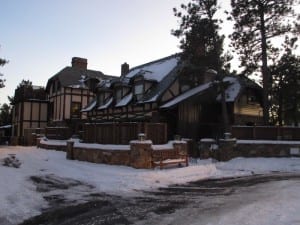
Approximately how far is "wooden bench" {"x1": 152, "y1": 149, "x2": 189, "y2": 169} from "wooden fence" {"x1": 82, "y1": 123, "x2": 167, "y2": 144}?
126cm

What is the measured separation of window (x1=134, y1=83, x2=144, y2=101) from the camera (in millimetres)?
29170

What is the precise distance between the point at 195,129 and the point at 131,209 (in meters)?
18.5

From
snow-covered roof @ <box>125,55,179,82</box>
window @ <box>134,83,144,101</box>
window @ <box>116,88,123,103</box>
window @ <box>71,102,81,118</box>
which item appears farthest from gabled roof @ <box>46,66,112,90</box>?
window @ <box>134,83,144,101</box>

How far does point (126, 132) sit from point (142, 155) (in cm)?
265

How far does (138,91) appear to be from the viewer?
29.7 meters

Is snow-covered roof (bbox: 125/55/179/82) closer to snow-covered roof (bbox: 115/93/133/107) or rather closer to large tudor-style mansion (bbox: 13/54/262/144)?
large tudor-style mansion (bbox: 13/54/262/144)

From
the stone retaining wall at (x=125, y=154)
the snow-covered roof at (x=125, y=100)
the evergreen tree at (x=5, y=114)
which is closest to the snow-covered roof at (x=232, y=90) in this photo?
the snow-covered roof at (x=125, y=100)

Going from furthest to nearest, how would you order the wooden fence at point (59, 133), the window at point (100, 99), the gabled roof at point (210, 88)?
the window at point (100, 99), the wooden fence at point (59, 133), the gabled roof at point (210, 88)

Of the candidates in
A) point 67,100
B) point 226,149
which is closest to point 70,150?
point 226,149

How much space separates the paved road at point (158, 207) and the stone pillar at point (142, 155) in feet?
14.4

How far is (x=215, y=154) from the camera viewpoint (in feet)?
73.6

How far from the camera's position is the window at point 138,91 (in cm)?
2917

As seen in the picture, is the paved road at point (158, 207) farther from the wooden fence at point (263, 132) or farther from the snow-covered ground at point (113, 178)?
the wooden fence at point (263, 132)

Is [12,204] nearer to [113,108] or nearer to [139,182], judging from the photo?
[139,182]
